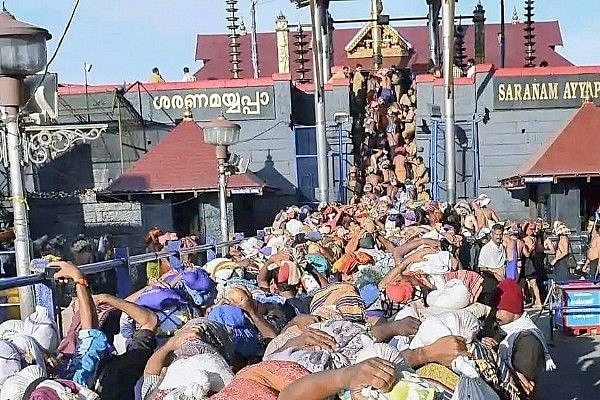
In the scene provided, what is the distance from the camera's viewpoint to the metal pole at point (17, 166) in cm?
462

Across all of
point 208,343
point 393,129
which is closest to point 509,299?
point 208,343

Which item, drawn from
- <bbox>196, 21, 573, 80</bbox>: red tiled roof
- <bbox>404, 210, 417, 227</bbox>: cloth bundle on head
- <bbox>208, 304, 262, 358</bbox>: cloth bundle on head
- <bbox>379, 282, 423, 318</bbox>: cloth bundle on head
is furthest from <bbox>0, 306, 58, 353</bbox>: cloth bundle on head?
<bbox>196, 21, 573, 80</bbox>: red tiled roof

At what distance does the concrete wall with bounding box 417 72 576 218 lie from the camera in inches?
715

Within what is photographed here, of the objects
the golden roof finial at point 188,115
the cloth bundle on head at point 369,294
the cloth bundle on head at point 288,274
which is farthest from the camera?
the golden roof finial at point 188,115

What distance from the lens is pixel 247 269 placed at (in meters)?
6.83

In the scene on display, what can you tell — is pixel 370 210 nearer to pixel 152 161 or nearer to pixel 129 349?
pixel 152 161

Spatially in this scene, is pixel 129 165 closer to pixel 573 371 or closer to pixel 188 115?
pixel 188 115

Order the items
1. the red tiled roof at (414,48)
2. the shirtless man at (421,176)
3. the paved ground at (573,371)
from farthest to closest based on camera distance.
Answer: the red tiled roof at (414,48) → the shirtless man at (421,176) → the paved ground at (573,371)

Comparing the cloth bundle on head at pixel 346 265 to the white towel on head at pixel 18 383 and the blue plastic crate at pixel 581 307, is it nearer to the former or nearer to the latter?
the blue plastic crate at pixel 581 307

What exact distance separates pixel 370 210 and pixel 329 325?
32.5 feet

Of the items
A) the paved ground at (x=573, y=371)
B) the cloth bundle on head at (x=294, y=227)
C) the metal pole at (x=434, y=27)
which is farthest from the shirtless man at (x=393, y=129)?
the paved ground at (x=573, y=371)

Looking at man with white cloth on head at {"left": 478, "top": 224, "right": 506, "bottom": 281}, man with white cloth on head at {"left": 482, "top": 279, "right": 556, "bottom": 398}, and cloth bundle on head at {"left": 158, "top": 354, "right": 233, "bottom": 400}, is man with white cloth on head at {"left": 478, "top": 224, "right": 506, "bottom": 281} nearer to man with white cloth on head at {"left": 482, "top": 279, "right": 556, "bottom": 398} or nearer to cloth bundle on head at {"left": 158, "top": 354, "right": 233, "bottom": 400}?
man with white cloth on head at {"left": 482, "top": 279, "right": 556, "bottom": 398}

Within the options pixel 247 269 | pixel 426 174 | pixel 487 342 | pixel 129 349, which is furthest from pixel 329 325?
pixel 426 174

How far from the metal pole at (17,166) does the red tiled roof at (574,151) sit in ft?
40.5
